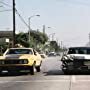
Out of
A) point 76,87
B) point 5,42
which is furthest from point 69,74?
point 5,42

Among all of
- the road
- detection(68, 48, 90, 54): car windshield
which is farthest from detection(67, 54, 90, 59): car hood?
the road

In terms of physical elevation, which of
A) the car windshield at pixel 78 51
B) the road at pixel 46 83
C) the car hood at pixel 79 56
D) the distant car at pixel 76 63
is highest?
the car windshield at pixel 78 51

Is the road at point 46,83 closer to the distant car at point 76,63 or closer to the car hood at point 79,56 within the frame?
the distant car at point 76,63

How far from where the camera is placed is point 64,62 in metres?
24.0

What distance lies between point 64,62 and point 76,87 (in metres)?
7.64

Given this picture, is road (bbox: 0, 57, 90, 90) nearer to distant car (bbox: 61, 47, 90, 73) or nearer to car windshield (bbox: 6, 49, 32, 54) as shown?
distant car (bbox: 61, 47, 90, 73)

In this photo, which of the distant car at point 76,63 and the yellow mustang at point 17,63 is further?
the yellow mustang at point 17,63

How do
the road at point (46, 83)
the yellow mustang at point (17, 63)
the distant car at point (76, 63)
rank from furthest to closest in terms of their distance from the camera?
the yellow mustang at point (17, 63) < the distant car at point (76, 63) < the road at point (46, 83)

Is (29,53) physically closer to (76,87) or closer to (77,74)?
(77,74)

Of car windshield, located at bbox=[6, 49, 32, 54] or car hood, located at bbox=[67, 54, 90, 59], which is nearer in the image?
car hood, located at bbox=[67, 54, 90, 59]

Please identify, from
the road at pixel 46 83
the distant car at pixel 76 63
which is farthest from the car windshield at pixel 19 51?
the road at pixel 46 83

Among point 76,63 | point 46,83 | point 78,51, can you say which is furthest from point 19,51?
point 46,83

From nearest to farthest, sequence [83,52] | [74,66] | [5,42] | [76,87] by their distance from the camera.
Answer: [76,87]
[74,66]
[83,52]
[5,42]

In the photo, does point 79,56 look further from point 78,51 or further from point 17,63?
point 17,63
